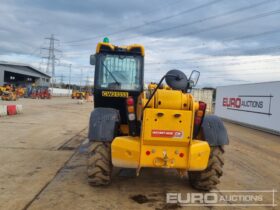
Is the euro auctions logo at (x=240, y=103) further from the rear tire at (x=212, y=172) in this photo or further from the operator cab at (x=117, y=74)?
the rear tire at (x=212, y=172)

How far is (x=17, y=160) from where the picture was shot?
829 centimetres

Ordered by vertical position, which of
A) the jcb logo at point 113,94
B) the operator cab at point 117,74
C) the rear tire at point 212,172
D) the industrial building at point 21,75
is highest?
the industrial building at point 21,75

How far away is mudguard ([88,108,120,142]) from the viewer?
6039 mm

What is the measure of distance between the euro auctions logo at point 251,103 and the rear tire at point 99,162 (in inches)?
593

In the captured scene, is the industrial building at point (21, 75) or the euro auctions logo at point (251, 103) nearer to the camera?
the euro auctions logo at point (251, 103)

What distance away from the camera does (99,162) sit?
5988 mm

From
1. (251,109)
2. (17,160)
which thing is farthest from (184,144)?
(251,109)

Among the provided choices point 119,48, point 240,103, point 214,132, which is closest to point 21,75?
point 240,103

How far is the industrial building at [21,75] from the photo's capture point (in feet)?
194

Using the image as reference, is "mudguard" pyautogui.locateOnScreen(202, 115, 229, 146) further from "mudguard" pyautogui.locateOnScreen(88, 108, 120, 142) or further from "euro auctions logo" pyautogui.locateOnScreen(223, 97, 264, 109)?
"euro auctions logo" pyautogui.locateOnScreen(223, 97, 264, 109)

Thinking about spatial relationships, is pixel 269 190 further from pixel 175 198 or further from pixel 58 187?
pixel 58 187

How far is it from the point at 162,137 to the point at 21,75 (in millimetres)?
70496

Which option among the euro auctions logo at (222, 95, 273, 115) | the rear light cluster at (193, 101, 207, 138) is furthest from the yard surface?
the euro auctions logo at (222, 95, 273, 115)

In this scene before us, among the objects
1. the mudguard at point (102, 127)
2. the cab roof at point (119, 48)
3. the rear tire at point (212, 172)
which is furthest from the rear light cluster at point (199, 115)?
the cab roof at point (119, 48)
